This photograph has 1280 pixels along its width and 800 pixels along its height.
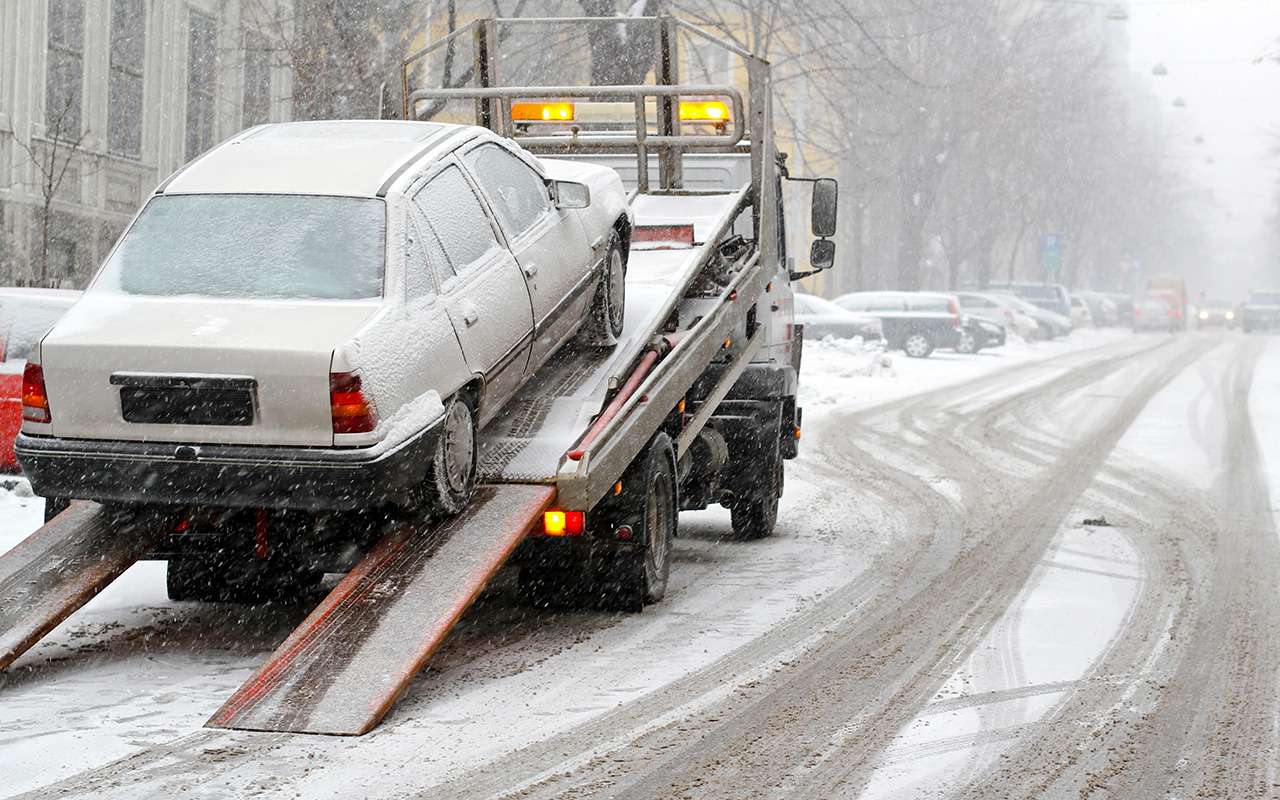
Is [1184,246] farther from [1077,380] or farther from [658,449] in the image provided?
[658,449]

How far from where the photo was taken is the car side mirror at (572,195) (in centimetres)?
848

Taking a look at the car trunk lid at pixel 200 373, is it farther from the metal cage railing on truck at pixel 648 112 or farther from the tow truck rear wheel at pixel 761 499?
the tow truck rear wheel at pixel 761 499

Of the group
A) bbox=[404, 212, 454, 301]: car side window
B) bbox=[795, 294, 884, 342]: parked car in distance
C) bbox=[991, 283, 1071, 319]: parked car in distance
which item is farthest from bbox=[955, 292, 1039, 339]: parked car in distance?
bbox=[404, 212, 454, 301]: car side window

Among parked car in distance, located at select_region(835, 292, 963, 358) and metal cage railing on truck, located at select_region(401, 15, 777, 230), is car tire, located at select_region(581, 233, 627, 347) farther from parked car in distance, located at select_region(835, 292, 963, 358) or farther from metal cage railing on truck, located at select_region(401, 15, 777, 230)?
parked car in distance, located at select_region(835, 292, 963, 358)

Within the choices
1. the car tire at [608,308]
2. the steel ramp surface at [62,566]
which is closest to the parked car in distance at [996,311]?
the car tire at [608,308]

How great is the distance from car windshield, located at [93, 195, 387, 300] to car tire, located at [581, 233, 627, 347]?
6.51 feet

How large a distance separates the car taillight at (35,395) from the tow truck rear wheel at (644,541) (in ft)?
8.77

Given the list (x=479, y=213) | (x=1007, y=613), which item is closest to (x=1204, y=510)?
(x=1007, y=613)

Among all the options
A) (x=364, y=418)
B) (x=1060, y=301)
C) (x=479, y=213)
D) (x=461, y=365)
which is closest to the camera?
(x=364, y=418)

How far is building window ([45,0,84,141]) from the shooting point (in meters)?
21.7

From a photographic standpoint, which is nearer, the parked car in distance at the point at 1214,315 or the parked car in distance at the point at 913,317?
the parked car in distance at the point at 913,317

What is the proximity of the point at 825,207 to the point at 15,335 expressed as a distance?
6.09 m

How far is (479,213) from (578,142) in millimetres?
3415

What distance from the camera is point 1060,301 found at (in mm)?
55094
